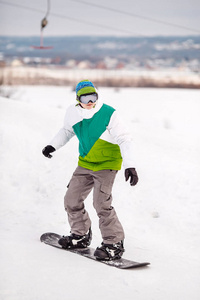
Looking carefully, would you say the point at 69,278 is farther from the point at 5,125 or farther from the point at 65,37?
the point at 65,37

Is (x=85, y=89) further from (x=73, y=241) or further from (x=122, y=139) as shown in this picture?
(x=73, y=241)

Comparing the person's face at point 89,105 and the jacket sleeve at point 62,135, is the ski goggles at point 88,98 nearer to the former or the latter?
the person's face at point 89,105

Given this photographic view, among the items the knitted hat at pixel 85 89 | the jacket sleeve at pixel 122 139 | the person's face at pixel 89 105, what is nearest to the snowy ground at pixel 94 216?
the jacket sleeve at pixel 122 139

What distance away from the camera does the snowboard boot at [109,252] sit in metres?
3.54

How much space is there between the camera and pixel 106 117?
346 centimetres

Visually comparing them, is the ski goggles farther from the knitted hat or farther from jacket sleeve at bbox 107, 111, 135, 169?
jacket sleeve at bbox 107, 111, 135, 169

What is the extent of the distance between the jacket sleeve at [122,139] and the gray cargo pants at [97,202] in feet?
0.85

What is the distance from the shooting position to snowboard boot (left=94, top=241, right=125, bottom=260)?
354 cm

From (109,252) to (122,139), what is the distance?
92 centimetres

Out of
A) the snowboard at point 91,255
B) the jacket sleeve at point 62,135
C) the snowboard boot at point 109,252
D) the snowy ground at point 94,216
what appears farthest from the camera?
the jacket sleeve at point 62,135

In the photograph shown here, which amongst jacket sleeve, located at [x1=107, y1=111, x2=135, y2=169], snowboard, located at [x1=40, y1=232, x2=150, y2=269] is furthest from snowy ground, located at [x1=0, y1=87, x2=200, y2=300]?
jacket sleeve, located at [x1=107, y1=111, x2=135, y2=169]

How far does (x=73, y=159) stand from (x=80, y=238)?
284 cm

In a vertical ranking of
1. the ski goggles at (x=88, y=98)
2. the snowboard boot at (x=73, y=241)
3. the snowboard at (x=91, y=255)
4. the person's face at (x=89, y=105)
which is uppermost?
the ski goggles at (x=88, y=98)

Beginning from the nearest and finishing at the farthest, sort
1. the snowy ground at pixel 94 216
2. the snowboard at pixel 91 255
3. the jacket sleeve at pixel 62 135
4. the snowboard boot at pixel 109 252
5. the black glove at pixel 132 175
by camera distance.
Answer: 1. the snowy ground at pixel 94 216
2. the black glove at pixel 132 175
3. the snowboard at pixel 91 255
4. the snowboard boot at pixel 109 252
5. the jacket sleeve at pixel 62 135
